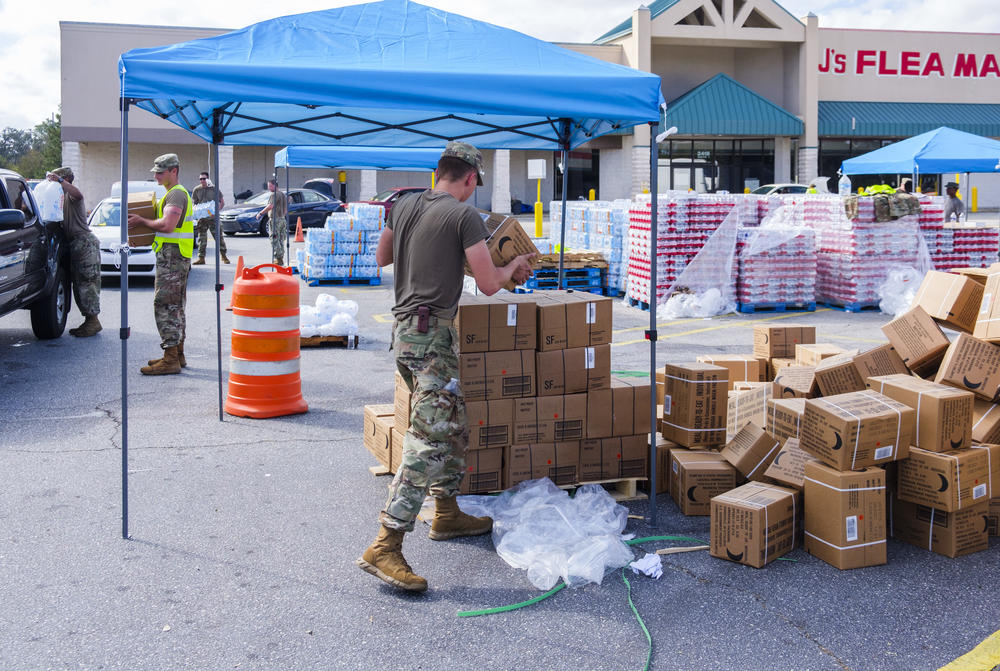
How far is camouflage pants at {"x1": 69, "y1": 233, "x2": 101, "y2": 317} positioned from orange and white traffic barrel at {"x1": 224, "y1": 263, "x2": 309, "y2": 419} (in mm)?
4761

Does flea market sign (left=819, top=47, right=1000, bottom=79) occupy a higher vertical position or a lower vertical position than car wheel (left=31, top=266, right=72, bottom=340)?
higher

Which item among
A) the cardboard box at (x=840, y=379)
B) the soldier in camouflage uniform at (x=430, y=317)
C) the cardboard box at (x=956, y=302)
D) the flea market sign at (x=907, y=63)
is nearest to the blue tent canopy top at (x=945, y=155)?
the cardboard box at (x=956, y=302)

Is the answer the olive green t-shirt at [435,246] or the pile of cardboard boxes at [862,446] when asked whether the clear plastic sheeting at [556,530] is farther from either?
the olive green t-shirt at [435,246]

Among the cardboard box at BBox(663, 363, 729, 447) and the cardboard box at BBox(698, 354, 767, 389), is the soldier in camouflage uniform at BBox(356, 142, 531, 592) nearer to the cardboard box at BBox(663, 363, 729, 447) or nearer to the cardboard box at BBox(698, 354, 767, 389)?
the cardboard box at BBox(663, 363, 729, 447)

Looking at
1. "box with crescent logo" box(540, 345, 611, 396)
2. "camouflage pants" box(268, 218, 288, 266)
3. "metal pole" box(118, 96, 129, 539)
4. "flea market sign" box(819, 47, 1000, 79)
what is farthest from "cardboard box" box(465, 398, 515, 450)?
"flea market sign" box(819, 47, 1000, 79)

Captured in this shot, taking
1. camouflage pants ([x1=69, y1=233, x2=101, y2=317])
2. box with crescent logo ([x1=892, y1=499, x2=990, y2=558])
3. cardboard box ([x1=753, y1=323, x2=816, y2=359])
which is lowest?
box with crescent logo ([x1=892, y1=499, x2=990, y2=558])

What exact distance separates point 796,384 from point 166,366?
6.22 metres

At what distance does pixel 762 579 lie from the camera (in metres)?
4.50

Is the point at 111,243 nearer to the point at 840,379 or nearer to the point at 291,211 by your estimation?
the point at 840,379

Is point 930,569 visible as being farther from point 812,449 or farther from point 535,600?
point 535,600

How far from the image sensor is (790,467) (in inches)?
200

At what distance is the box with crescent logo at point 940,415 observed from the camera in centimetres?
476

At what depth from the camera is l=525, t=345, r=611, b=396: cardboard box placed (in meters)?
5.45

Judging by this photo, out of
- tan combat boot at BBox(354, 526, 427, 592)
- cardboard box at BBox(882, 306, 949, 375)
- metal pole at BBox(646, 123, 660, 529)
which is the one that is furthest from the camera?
cardboard box at BBox(882, 306, 949, 375)
